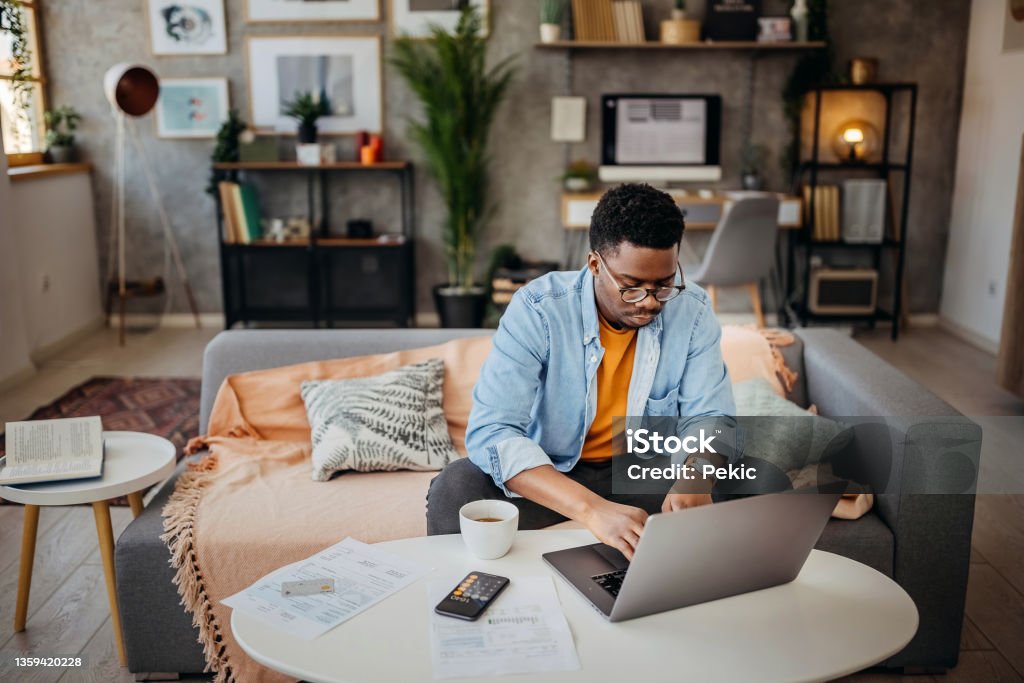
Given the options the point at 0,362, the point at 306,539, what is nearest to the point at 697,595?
the point at 306,539

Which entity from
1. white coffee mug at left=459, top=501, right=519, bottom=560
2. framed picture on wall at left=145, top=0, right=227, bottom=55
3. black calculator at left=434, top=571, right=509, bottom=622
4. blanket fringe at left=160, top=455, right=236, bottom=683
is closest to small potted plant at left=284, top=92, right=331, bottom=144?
framed picture on wall at left=145, top=0, right=227, bottom=55

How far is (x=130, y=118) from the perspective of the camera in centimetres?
521

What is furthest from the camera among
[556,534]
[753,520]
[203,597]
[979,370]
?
[979,370]

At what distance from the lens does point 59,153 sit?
5051 millimetres

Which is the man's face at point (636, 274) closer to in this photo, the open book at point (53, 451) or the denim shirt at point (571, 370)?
the denim shirt at point (571, 370)

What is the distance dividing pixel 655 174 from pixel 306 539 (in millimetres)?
3842

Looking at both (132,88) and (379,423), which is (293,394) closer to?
(379,423)

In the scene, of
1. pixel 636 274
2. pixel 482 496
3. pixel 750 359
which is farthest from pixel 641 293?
pixel 750 359

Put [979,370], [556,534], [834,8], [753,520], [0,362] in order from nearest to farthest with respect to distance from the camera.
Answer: [753,520], [556,534], [0,362], [979,370], [834,8]

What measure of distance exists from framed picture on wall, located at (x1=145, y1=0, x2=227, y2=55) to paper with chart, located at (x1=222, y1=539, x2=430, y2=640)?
4.41 meters

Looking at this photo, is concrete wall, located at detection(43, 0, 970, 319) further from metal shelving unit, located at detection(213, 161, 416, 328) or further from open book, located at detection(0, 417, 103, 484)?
open book, located at detection(0, 417, 103, 484)

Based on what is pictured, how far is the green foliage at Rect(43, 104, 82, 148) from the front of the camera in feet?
16.5

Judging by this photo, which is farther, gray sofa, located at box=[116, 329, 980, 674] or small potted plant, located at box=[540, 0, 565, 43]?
small potted plant, located at box=[540, 0, 565, 43]

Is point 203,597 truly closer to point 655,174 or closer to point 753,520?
point 753,520
